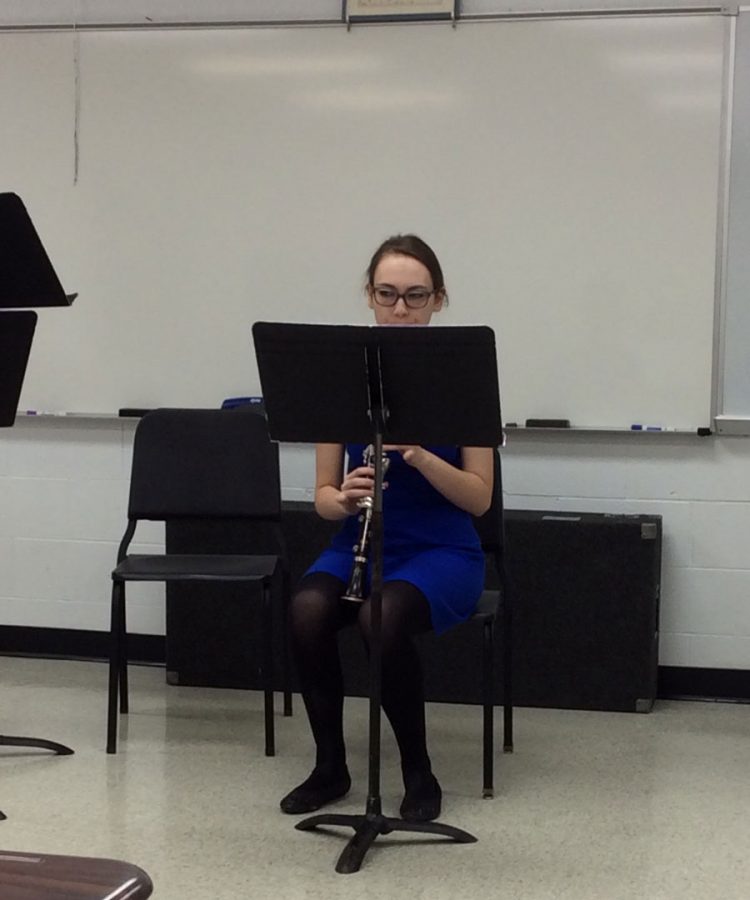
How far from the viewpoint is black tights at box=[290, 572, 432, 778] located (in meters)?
2.63

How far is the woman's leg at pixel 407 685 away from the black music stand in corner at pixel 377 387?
171 millimetres

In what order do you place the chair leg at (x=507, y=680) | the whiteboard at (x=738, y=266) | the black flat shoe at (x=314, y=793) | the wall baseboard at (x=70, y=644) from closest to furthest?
the black flat shoe at (x=314, y=793) < the chair leg at (x=507, y=680) < the whiteboard at (x=738, y=266) < the wall baseboard at (x=70, y=644)

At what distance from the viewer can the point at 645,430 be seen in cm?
366

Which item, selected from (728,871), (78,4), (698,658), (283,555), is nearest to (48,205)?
(78,4)

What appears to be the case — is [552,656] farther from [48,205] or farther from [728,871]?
[48,205]

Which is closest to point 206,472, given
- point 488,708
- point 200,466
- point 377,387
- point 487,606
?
point 200,466

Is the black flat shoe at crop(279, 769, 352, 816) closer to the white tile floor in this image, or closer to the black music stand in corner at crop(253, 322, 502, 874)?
the white tile floor

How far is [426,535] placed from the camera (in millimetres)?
2760

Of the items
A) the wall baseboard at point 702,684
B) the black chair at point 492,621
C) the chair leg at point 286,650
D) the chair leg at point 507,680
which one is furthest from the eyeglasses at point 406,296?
the wall baseboard at point 702,684

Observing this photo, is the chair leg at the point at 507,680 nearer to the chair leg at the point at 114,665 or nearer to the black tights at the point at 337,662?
the black tights at the point at 337,662

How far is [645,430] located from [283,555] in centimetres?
115

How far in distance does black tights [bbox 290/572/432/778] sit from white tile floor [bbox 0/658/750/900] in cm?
16

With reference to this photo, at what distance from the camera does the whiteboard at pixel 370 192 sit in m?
3.62

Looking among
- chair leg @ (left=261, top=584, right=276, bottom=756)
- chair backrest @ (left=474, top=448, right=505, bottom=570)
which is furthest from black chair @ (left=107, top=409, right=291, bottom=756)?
chair backrest @ (left=474, top=448, right=505, bottom=570)
